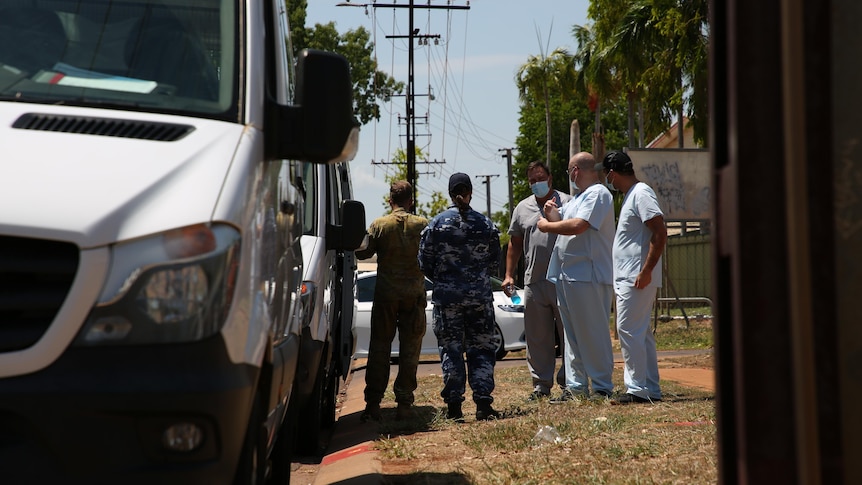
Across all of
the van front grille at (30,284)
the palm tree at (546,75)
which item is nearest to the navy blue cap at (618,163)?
the van front grille at (30,284)

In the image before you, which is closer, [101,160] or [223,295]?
[223,295]

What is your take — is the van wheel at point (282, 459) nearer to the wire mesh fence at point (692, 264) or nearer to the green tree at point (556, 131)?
the wire mesh fence at point (692, 264)

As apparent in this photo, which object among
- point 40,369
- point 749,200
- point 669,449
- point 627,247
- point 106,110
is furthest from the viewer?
point 627,247

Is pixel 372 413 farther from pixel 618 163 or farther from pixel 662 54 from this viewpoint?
pixel 662 54

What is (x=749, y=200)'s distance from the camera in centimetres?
210

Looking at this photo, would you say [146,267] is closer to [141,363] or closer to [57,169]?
[141,363]

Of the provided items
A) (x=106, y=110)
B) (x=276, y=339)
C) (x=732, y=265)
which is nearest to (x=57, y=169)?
(x=106, y=110)

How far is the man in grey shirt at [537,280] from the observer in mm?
9500

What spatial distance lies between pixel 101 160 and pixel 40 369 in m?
0.65

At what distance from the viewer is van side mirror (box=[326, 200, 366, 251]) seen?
8.10 meters

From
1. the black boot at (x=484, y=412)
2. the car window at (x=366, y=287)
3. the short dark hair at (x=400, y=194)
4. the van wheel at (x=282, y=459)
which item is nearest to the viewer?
the van wheel at (x=282, y=459)

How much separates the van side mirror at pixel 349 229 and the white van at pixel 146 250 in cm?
428

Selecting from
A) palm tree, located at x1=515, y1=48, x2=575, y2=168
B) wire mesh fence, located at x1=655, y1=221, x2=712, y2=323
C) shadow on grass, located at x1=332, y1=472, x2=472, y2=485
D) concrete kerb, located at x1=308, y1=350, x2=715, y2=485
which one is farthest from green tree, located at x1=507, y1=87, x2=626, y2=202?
shadow on grass, located at x1=332, y1=472, x2=472, y2=485

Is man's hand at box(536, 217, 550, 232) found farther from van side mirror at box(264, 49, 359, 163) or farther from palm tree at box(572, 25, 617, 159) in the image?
palm tree at box(572, 25, 617, 159)
